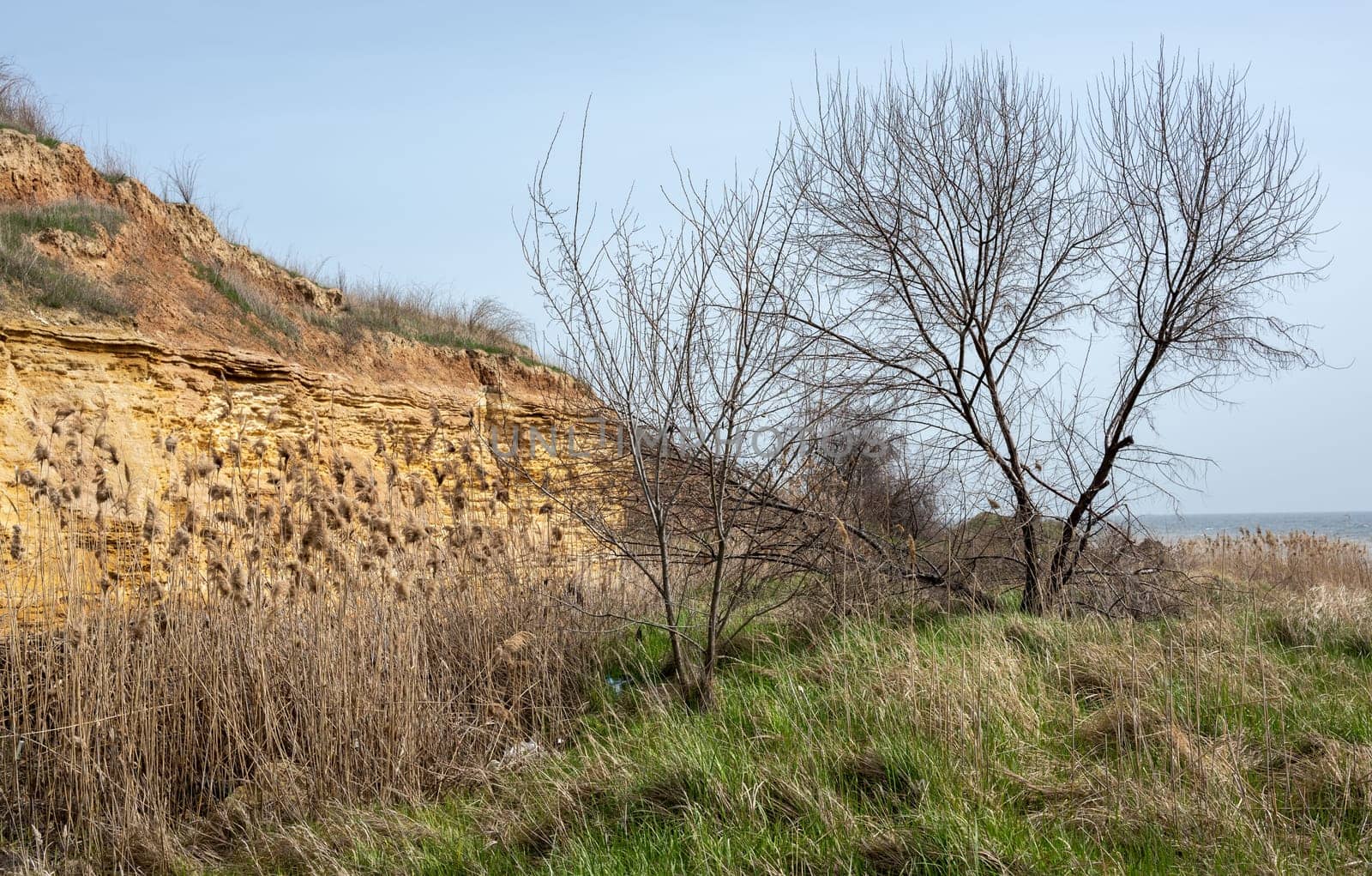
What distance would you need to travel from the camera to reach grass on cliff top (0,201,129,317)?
8.83 m

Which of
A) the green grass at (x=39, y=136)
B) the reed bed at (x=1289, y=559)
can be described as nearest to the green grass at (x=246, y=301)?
the green grass at (x=39, y=136)

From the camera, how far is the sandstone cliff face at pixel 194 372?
809 cm

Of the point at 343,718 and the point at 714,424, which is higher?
the point at 714,424

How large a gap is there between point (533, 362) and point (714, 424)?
431 inches

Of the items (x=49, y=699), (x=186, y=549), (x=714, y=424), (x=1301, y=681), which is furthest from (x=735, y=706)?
(x=49, y=699)

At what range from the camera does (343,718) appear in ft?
15.2

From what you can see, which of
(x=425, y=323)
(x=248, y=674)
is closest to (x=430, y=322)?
(x=425, y=323)

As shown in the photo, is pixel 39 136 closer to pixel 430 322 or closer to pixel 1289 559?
pixel 430 322

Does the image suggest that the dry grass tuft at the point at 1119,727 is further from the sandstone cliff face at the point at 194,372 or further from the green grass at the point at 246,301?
the green grass at the point at 246,301

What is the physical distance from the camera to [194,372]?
382 inches

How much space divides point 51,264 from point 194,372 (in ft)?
6.09

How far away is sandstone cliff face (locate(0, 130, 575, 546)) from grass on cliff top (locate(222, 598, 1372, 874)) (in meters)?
2.58

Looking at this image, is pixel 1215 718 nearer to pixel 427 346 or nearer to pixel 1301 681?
pixel 1301 681

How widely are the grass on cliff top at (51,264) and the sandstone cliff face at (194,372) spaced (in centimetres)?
14
